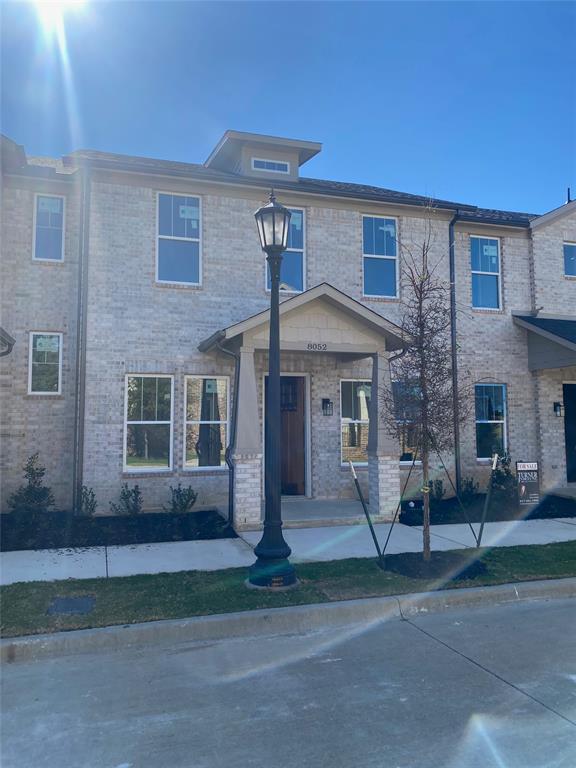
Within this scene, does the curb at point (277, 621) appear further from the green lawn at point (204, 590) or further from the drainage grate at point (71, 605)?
the drainage grate at point (71, 605)

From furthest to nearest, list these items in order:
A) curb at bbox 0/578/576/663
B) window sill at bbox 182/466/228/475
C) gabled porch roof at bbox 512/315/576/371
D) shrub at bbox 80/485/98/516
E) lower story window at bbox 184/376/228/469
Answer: gabled porch roof at bbox 512/315/576/371
lower story window at bbox 184/376/228/469
window sill at bbox 182/466/228/475
shrub at bbox 80/485/98/516
curb at bbox 0/578/576/663

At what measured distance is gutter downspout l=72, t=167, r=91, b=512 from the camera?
36.2 ft

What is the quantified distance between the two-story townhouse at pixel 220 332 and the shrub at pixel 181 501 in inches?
10.3

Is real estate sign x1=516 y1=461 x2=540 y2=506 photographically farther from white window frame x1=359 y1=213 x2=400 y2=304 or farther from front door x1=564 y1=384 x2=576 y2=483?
front door x1=564 y1=384 x2=576 y2=483

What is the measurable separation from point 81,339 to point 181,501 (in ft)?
11.7

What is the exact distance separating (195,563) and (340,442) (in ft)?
17.5

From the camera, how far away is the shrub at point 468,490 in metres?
12.6

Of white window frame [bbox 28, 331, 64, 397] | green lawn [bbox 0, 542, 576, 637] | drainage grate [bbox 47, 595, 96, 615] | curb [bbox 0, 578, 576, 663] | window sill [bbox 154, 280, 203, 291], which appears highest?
window sill [bbox 154, 280, 203, 291]

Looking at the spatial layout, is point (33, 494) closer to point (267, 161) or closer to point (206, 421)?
point (206, 421)

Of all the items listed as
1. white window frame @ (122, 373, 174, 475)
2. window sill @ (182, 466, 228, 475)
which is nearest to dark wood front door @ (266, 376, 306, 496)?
window sill @ (182, 466, 228, 475)

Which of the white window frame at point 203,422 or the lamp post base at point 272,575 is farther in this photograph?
the white window frame at point 203,422

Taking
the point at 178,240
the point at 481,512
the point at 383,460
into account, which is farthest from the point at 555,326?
the point at 178,240

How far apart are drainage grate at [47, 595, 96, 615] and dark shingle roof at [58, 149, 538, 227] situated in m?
8.15

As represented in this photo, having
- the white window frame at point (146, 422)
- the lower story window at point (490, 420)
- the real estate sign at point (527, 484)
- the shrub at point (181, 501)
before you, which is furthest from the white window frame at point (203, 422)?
the lower story window at point (490, 420)
